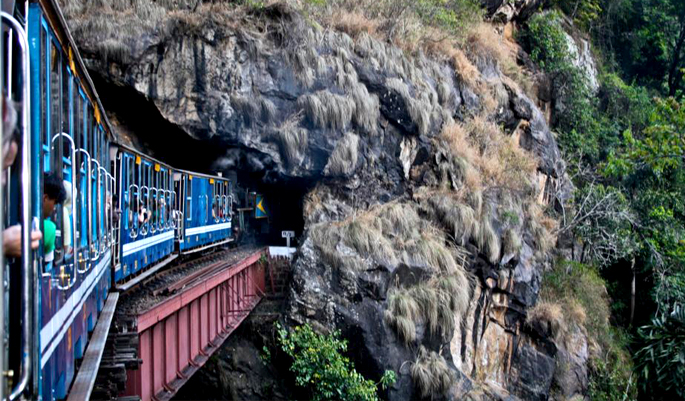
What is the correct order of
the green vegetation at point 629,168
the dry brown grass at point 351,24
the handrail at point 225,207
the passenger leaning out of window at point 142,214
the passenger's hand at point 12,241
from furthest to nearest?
the dry brown grass at point 351,24 → the handrail at point 225,207 → the green vegetation at point 629,168 → the passenger leaning out of window at point 142,214 → the passenger's hand at point 12,241

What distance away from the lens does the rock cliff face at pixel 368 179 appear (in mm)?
14367

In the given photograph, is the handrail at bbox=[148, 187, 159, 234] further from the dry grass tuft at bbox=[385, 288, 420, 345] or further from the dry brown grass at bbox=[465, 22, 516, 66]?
the dry brown grass at bbox=[465, 22, 516, 66]

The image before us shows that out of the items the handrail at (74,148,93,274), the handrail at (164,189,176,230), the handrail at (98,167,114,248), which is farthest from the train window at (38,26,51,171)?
the handrail at (164,189,176,230)

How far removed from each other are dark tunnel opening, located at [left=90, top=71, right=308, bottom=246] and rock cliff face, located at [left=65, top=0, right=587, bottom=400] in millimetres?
104

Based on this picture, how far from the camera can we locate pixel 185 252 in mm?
14672

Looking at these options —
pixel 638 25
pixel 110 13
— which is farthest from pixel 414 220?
pixel 638 25

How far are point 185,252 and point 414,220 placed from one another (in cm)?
611

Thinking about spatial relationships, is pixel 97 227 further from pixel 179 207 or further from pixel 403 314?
pixel 403 314

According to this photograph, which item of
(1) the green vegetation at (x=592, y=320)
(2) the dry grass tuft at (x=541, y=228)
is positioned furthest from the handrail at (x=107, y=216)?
(2) the dry grass tuft at (x=541, y=228)

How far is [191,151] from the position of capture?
19.4 m

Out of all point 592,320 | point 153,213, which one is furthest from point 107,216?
point 592,320

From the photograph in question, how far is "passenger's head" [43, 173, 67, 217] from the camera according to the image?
3.29 m

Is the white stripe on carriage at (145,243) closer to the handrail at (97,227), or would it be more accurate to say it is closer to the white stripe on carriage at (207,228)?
the white stripe on carriage at (207,228)

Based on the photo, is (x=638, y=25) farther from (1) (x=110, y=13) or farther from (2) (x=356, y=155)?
(1) (x=110, y=13)
